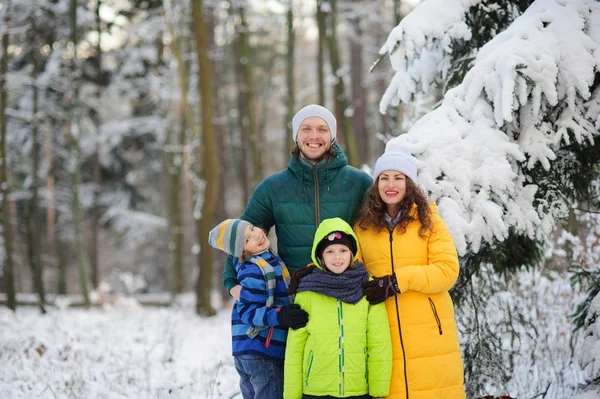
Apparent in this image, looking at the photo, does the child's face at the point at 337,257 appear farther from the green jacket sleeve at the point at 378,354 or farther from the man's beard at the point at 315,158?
the man's beard at the point at 315,158

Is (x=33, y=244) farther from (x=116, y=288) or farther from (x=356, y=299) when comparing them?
(x=356, y=299)

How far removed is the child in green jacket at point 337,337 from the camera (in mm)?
3070

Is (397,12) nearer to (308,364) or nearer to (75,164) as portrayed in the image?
(75,164)

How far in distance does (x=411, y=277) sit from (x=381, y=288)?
192 mm

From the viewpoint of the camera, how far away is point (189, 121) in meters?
12.0

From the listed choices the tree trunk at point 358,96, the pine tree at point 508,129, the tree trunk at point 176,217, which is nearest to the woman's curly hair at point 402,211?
the pine tree at point 508,129

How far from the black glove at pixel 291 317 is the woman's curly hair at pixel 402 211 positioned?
0.70 metres

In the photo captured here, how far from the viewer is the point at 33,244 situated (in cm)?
1382

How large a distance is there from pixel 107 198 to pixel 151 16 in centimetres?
610

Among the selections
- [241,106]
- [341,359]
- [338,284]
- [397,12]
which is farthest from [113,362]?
[241,106]

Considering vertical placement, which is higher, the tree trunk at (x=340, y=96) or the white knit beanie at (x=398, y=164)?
the tree trunk at (x=340, y=96)

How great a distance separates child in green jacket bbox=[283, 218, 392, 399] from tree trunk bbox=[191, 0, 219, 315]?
7.77m

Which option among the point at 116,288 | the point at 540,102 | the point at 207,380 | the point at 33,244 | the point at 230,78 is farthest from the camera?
the point at 230,78

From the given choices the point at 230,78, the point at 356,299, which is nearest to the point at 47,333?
the point at 356,299
